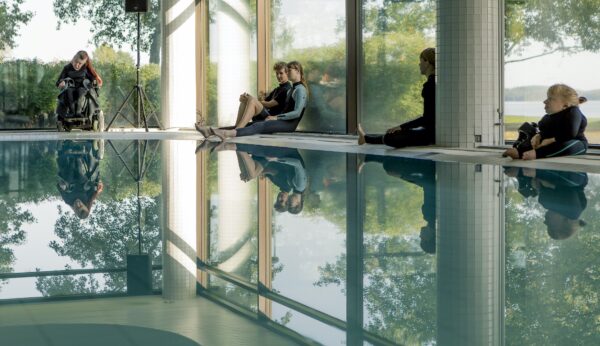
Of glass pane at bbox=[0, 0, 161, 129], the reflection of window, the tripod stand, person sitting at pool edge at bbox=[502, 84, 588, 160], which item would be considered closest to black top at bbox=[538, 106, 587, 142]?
person sitting at pool edge at bbox=[502, 84, 588, 160]

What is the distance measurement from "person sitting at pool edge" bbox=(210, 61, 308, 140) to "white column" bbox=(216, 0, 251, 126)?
8.72 feet

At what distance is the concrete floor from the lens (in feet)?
6.35

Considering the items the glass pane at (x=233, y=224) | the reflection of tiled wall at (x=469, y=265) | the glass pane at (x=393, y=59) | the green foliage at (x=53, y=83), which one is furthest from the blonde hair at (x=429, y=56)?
the green foliage at (x=53, y=83)

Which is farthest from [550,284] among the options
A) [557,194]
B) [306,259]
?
[557,194]

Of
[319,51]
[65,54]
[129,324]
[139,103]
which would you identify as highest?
[65,54]

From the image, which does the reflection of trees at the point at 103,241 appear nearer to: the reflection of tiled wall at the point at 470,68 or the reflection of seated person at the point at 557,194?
the reflection of seated person at the point at 557,194

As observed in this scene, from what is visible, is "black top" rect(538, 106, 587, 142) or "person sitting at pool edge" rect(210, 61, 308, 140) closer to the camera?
"black top" rect(538, 106, 587, 142)

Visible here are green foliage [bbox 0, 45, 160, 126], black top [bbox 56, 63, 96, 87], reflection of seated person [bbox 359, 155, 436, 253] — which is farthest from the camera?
green foliage [bbox 0, 45, 160, 126]

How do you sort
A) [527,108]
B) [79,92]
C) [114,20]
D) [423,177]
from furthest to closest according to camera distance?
[114,20], [79,92], [527,108], [423,177]

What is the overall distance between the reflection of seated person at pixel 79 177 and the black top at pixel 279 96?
2521mm

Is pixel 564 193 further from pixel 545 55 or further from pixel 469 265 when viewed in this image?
pixel 545 55

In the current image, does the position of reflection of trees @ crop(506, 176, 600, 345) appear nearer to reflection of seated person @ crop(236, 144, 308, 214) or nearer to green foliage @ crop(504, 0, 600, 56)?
reflection of seated person @ crop(236, 144, 308, 214)

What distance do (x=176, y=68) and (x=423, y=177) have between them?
9.17m

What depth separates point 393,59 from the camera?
1042 cm
